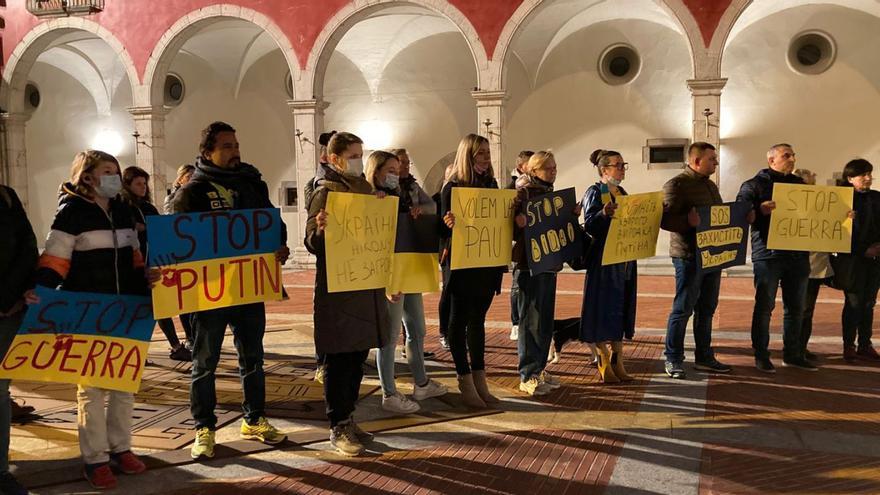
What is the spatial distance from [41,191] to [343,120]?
9.33 m

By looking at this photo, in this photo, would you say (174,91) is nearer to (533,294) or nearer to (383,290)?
(533,294)

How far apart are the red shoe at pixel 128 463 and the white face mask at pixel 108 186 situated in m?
1.43

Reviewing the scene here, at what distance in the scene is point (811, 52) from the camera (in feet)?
Result: 53.1

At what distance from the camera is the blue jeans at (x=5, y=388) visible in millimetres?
3475

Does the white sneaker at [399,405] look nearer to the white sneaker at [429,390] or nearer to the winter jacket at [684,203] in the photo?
the white sneaker at [429,390]

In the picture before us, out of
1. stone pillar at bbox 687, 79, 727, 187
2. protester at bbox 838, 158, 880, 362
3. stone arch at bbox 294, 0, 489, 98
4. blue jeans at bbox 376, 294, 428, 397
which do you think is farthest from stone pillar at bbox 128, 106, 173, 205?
protester at bbox 838, 158, 880, 362

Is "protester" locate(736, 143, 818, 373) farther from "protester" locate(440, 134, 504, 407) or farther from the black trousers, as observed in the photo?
the black trousers

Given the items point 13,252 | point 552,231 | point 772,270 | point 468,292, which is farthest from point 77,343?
point 772,270

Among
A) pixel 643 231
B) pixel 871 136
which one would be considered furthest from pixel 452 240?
pixel 871 136

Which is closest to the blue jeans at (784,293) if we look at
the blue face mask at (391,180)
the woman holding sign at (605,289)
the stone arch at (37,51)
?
the woman holding sign at (605,289)

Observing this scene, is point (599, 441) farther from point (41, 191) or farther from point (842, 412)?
point (41, 191)

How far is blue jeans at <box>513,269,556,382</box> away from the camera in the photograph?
5.40m

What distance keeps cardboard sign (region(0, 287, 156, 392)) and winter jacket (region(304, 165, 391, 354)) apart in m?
1.04

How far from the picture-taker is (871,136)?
51.9ft
